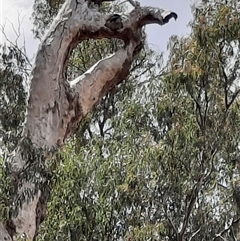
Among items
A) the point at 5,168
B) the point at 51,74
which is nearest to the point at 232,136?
the point at 51,74

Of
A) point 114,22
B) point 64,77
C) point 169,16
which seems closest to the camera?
point 64,77

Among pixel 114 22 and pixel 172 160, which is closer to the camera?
pixel 114 22

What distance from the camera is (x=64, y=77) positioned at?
532cm

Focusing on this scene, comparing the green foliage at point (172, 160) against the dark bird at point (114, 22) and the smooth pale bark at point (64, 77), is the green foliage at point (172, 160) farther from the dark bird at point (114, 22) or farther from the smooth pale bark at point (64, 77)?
the dark bird at point (114, 22)

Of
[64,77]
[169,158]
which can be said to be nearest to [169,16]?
[64,77]

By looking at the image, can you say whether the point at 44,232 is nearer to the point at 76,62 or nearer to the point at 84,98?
the point at 84,98

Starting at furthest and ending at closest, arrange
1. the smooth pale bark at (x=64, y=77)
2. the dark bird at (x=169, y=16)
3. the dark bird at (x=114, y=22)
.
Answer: the dark bird at (x=169, y=16)
the dark bird at (x=114, y=22)
the smooth pale bark at (x=64, y=77)

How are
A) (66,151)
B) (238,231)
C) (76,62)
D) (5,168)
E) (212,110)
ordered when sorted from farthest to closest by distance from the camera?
1. (76,62)
2. (238,231)
3. (212,110)
4. (66,151)
5. (5,168)

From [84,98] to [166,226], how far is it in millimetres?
2019

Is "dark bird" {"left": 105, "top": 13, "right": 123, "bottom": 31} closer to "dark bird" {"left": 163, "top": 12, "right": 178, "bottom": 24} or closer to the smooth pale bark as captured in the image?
the smooth pale bark

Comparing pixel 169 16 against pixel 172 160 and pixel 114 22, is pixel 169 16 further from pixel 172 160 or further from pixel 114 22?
pixel 172 160

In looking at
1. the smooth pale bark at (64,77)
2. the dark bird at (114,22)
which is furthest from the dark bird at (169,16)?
the dark bird at (114,22)

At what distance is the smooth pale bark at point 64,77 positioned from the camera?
4.94m

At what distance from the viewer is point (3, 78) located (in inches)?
245
